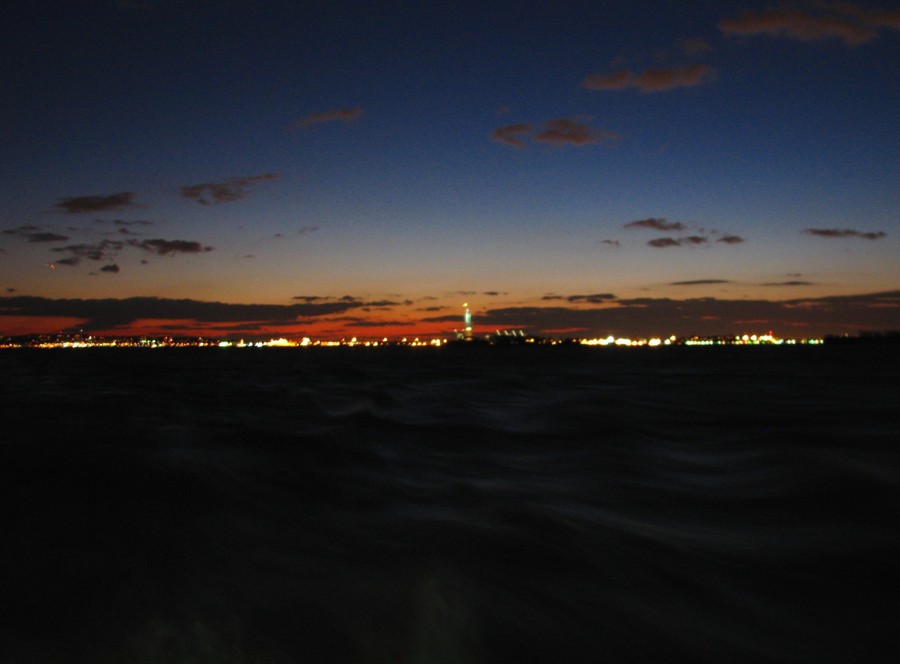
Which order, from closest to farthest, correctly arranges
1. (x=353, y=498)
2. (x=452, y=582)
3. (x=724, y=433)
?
(x=452, y=582)
(x=353, y=498)
(x=724, y=433)

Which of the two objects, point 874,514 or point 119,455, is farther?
point 119,455

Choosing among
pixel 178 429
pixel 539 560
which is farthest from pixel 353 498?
pixel 178 429

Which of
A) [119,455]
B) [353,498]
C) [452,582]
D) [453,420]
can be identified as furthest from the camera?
[453,420]

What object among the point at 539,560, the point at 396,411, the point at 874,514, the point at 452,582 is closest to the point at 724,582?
the point at 539,560

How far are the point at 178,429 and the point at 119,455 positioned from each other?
12.0ft

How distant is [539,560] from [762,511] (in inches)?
129

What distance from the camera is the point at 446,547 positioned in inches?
238

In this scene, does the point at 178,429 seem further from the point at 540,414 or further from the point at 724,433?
the point at 724,433

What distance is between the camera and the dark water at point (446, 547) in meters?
4.29

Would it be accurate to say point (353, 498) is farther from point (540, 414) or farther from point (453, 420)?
point (540, 414)

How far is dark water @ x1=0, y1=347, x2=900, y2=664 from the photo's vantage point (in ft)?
14.1

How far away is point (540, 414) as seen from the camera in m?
18.5

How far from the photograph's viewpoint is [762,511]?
294 inches

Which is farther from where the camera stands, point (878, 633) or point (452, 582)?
point (452, 582)
